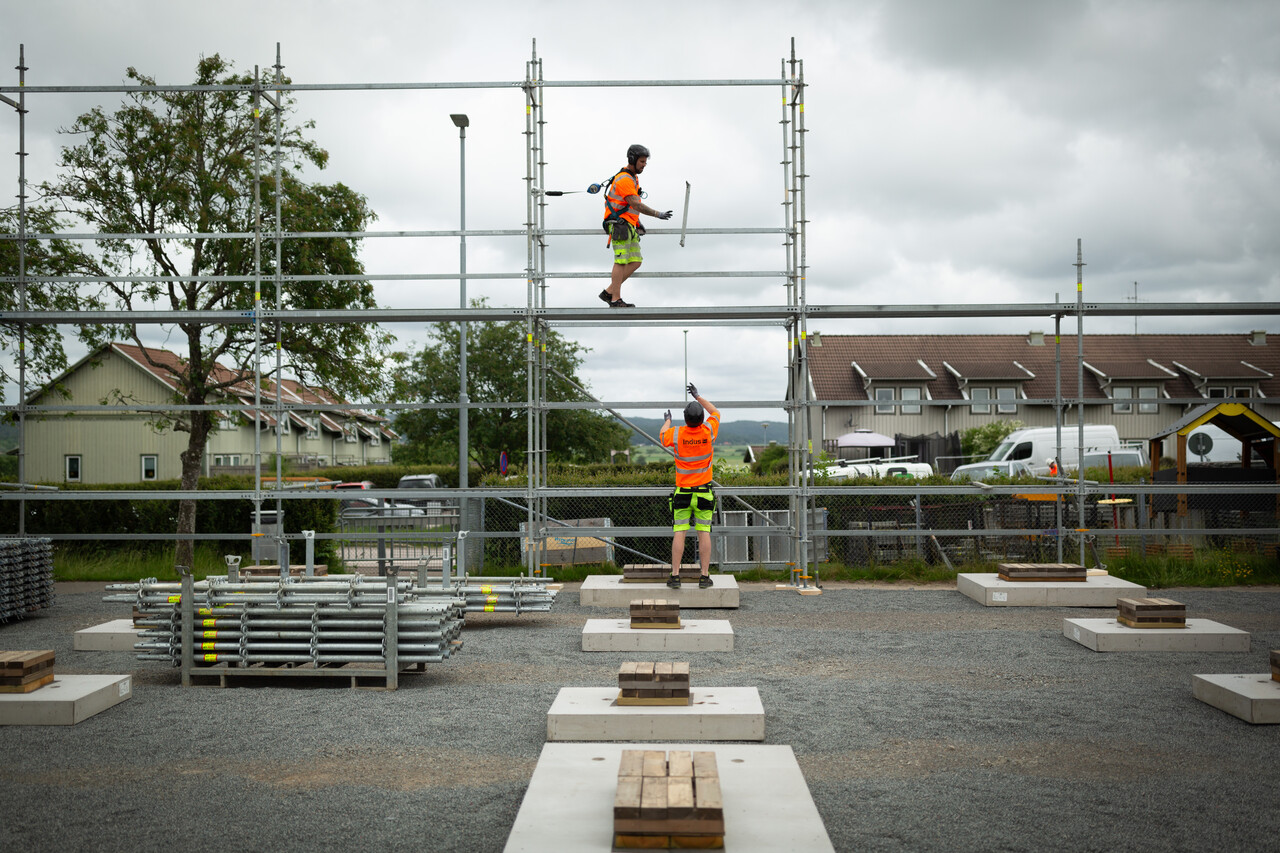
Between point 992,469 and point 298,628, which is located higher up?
point 992,469

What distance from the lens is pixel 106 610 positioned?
11.3 meters

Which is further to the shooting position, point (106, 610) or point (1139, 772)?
point (106, 610)

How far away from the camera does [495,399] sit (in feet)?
88.9

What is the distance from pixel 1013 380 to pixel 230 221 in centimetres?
3002

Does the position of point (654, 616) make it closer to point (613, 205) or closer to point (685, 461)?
point (685, 461)

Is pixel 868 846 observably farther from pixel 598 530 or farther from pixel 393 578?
pixel 598 530

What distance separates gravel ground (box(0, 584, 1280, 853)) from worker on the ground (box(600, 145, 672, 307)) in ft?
15.4

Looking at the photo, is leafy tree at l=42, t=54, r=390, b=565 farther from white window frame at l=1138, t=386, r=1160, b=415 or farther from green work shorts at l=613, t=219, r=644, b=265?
white window frame at l=1138, t=386, r=1160, b=415

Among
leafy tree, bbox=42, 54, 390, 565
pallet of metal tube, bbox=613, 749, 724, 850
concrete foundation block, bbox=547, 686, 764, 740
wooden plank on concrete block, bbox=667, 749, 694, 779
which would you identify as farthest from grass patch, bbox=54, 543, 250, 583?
pallet of metal tube, bbox=613, 749, 724, 850

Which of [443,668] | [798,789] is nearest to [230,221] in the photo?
[443,668]

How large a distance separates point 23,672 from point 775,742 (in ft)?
15.8

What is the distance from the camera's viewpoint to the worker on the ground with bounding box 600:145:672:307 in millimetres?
11266

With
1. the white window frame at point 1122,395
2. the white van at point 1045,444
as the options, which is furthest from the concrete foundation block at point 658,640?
the white window frame at point 1122,395

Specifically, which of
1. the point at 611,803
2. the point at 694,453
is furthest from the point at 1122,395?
the point at 611,803
